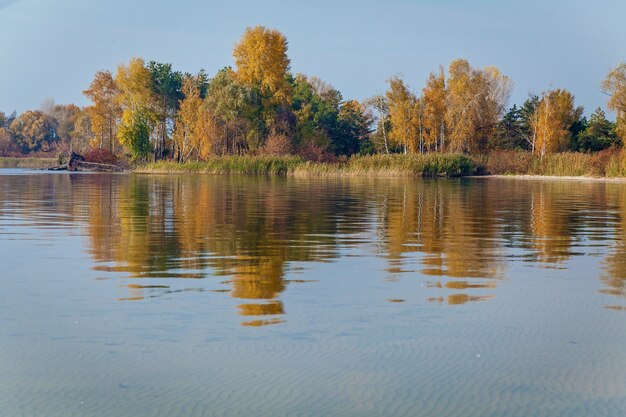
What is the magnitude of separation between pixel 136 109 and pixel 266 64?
15.3m

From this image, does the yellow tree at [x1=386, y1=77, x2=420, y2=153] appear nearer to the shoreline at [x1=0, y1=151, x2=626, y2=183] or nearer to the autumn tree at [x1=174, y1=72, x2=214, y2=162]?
the shoreline at [x1=0, y1=151, x2=626, y2=183]

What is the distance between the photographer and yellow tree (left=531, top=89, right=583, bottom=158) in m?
66.9

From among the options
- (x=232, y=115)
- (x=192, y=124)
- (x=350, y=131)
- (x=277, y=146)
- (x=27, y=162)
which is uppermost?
(x=232, y=115)

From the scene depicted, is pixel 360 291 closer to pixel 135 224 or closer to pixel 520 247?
pixel 520 247

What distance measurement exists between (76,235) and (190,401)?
999 cm

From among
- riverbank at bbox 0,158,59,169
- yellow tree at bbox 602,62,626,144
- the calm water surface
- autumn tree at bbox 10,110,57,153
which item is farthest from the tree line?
the calm water surface

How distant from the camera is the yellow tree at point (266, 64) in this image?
7162 cm

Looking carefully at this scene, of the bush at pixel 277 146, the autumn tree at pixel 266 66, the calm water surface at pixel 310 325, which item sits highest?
the autumn tree at pixel 266 66

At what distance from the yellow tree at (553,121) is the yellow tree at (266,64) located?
21.8 metres

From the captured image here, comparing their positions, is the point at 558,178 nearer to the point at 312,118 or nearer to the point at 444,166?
the point at 444,166

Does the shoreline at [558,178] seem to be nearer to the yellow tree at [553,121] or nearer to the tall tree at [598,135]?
the yellow tree at [553,121]

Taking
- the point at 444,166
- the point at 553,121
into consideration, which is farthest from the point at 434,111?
the point at 444,166

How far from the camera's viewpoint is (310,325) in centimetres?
714

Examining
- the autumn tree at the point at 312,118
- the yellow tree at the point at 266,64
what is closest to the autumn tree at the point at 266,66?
the yellow tree at the point at 266,64
